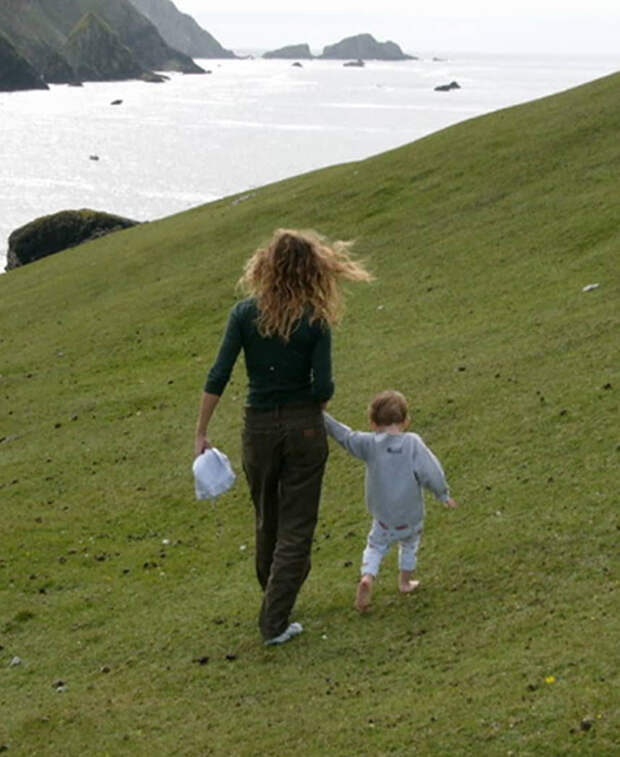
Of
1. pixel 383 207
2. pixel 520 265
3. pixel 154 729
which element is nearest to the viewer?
pixel 154 729

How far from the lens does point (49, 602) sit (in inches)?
598

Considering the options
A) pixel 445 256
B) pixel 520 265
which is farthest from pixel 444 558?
pixel 445 256

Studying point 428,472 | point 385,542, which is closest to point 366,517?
point 385,542

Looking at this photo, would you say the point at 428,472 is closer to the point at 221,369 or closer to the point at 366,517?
the point at 221,369

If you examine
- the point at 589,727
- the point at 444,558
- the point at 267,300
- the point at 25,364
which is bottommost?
the point at 25,364

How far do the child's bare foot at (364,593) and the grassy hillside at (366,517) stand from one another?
174 mm

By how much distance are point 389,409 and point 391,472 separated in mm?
686

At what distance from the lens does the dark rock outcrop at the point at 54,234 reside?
60.8 m

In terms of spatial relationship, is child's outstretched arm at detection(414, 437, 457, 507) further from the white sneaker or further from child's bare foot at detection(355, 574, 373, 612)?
the white sneaker

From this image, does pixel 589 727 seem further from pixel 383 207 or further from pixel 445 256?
pixel 383 207

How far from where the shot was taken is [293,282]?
10.5m

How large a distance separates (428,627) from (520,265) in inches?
783

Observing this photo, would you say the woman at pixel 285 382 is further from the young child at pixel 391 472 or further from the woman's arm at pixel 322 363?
the young child at pixel 391 472

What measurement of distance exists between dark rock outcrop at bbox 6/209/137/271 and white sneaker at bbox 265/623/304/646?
169 ft
